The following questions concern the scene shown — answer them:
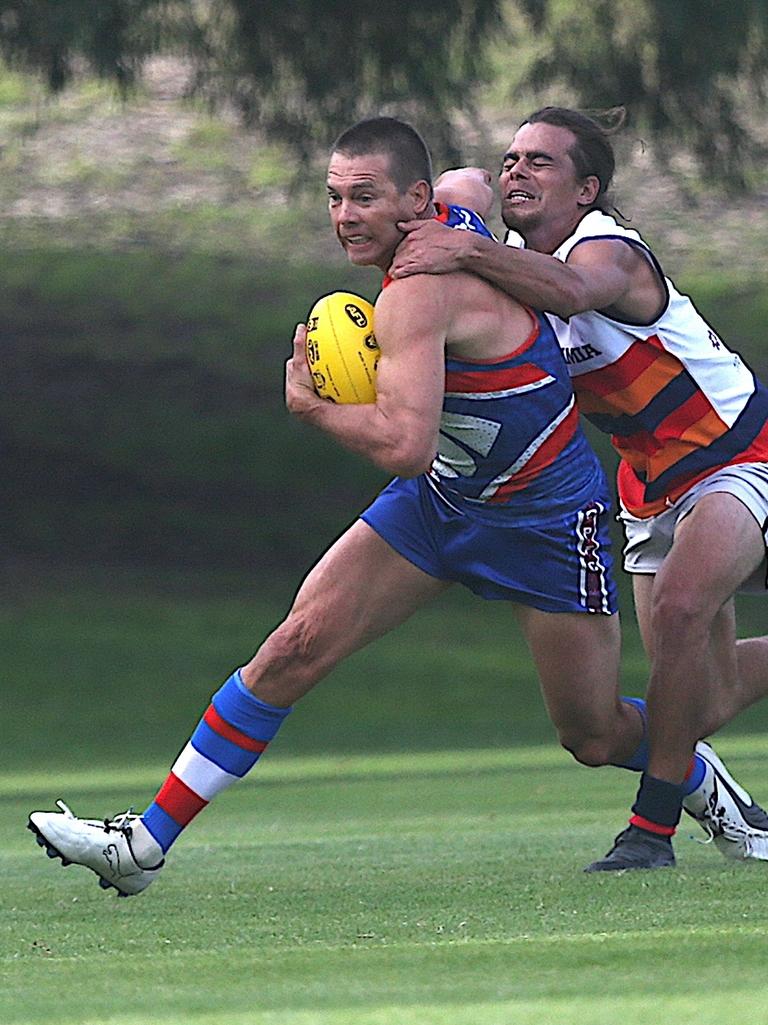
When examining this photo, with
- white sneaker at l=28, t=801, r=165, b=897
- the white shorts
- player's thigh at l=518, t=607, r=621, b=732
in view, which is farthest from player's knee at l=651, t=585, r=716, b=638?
white sneaker at l=28, t=801, r=165, b=897

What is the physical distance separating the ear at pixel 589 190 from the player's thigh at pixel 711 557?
0.95m

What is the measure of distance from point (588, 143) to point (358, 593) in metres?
1.50

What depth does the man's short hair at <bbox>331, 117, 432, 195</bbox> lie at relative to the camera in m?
6.28

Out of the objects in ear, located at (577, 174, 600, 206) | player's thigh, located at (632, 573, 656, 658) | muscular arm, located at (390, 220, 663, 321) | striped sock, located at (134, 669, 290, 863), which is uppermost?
ear, located at (577, 174, 600, 206)

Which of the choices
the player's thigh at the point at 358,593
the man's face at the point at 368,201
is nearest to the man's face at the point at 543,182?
the man's face at the point at 368,201

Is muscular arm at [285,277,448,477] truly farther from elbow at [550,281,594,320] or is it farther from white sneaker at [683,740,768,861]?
white sneaker at [683,740,768,861]

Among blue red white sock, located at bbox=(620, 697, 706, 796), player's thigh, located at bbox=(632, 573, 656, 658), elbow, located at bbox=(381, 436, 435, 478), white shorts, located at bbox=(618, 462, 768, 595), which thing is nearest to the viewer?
elbow, located at bbox=(381, 436, 435, 478)

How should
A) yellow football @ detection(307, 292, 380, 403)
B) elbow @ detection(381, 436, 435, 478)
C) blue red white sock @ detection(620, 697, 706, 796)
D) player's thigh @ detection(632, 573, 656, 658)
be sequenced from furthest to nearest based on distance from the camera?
player's thigh @ detection(632, 573, 656, 658), blue red white sock @ detection(620, 697, 706, 796), yellow football @ detection(307, 292, 380, 403), elbow @ detection(381, 436, 435, 478)

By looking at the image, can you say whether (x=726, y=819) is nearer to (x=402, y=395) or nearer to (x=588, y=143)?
(x=402, y=395)

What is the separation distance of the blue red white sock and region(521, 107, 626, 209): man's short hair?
151cm

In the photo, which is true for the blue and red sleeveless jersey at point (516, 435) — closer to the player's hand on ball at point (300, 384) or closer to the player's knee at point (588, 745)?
the player's hand on ball at point (300, 384)

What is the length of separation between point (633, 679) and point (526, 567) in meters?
11.9

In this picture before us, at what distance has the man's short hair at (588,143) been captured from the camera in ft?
22.4

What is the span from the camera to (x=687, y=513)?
682 centimetres
